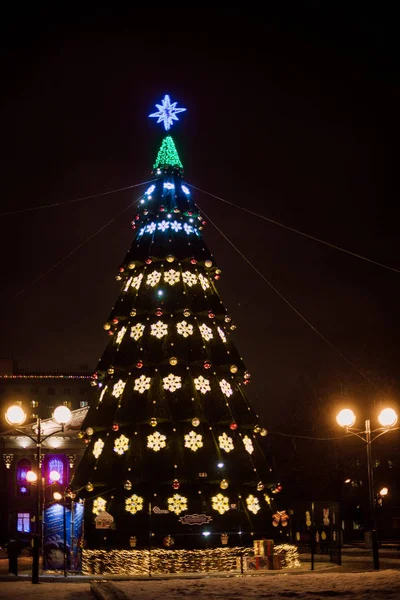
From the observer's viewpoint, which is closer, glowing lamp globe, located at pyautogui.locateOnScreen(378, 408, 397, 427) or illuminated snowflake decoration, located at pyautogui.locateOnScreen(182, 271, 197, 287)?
glowing lamp globe, located at pyautogui.locateOnScreen(378, 408, 397, 427)

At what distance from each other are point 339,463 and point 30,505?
30.9 meters

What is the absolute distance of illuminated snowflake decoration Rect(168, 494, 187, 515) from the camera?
67.7ft

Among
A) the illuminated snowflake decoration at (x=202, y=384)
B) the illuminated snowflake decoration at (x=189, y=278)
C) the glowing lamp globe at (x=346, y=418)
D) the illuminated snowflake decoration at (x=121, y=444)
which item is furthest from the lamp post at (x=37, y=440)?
the glowing lamp globe at (x=346, y=418)

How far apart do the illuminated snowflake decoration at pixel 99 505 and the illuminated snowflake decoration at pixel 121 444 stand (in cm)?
152

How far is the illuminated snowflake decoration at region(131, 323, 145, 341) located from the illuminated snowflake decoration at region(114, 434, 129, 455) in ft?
11.0

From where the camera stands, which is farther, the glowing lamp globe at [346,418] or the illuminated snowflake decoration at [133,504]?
the illuminated snowflake decoration at [133,504]

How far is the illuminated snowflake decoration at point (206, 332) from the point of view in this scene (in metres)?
23.2

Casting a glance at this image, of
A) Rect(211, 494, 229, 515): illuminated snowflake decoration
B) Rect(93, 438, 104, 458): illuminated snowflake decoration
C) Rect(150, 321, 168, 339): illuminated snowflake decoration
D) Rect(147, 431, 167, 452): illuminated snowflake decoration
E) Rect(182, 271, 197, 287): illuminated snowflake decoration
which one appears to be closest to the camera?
Rect(211, 494, 229, 515): illuminated snowflake decoration

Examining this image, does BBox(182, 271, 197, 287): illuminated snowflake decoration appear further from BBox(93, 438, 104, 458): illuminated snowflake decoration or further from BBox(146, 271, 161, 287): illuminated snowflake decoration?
BBox(93, 438, 104, 458): illuminated snowflake decoration

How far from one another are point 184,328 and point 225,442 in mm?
3988

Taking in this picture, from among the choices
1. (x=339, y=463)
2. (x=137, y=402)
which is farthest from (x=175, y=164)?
(x=339, y=463)

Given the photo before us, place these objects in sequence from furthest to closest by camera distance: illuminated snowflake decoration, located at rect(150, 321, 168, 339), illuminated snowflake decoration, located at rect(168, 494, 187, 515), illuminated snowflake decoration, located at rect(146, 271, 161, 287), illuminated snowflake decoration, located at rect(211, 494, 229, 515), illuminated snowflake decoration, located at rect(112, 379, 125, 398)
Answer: illuminated snowflake decoration, located at rect(146, 271, 161, 287) < illuminated snowflake decoration, located at rect(150, 321, 168, 339) < illuminated snowflake decoration, located at rect(112, 379, 125, 398) < illuminated snowflake decoration, located at rect(211, 494, 229, 515) < illuminated snowflake decoration, located at rect(168, 494, 187, 515)

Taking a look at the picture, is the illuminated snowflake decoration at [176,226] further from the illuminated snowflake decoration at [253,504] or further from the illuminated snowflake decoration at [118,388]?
the illuminated snowflake decoration at [253,504]

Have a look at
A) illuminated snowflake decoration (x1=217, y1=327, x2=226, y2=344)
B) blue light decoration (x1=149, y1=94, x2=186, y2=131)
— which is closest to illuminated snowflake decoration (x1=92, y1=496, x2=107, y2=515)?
illuminated snowflake decoration (x1=217, y1=327, x2=226, y2=344)
